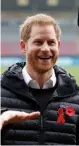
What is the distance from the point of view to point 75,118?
118 cm

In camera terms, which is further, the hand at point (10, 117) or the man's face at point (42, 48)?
the man's face at point (42, 48)

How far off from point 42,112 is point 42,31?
0.25 meters

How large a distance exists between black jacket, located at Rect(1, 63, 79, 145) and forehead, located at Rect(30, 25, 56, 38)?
0.15 m

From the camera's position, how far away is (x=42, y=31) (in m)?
1.19

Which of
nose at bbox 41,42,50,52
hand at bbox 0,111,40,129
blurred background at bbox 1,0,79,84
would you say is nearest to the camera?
hand at bbox 0,111,40,129

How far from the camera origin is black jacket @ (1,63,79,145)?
3.78 feet

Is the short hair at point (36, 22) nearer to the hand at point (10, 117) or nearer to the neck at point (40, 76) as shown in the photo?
the neck at point (40, 76)

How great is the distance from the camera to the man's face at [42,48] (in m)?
1.15

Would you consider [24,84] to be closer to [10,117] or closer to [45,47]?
[45,47]

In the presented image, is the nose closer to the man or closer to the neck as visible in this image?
the man

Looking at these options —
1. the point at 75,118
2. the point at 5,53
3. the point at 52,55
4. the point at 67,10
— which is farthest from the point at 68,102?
the point at 67,10

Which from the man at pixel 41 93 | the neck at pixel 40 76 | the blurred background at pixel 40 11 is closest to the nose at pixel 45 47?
the man at pixel 41 93

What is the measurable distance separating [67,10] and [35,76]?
1187 cm

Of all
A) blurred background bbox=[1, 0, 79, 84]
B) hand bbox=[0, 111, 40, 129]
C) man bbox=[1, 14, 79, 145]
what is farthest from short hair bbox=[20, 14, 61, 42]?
blurred background bbox=[1, 0, 79, 84]
